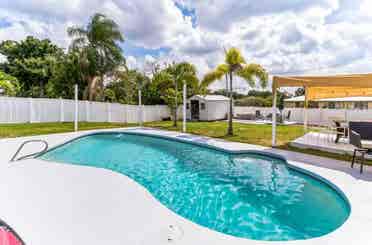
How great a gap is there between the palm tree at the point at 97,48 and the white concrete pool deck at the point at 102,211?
1550 centimetres

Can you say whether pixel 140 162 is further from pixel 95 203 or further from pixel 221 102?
pixel 221 102

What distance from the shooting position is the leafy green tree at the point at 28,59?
23391 mm

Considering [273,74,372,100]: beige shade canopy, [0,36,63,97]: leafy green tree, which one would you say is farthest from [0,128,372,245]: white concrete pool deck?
[0,36,63,97]: leafy green tree

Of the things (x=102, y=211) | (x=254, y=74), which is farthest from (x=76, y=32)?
(x=102, y=211)

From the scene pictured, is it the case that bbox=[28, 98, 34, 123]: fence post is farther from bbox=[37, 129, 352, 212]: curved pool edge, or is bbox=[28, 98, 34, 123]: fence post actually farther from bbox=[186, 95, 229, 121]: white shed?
bbox=[186, 95, 229, 121]: white shed

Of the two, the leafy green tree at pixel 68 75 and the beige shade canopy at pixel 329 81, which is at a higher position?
the leafy green tree at pixel 68 75

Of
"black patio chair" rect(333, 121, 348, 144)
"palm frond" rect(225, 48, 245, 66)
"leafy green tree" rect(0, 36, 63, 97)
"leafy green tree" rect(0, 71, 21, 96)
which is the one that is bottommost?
"black patio chair" rect(333, 121, 348, 144)

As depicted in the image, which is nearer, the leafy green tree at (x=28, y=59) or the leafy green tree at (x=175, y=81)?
the leafy green tree at (x=175, y=81)

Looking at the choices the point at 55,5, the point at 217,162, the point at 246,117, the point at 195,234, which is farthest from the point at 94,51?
the point at 195,234

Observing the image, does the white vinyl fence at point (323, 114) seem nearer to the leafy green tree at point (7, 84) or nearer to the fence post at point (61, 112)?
the fence post at point (61, 112)

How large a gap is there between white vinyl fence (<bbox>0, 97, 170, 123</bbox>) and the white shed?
320 cm

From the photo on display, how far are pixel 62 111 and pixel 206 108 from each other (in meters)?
11.7

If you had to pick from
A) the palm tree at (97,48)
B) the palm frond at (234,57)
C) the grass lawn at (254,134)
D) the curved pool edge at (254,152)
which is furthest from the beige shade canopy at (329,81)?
the palm tree at (97,48)

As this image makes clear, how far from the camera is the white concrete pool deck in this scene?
263 cm
